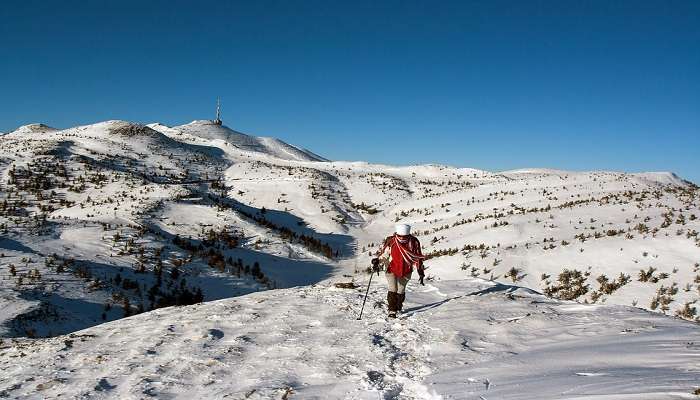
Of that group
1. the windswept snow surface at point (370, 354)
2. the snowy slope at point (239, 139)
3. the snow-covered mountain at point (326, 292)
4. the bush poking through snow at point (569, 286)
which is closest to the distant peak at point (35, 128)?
the snowy slope at point (239, 139)

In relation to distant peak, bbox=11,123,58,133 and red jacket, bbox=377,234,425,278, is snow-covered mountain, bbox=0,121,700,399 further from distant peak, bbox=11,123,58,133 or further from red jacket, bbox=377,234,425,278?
distant peak, bbox=11,123,58,133

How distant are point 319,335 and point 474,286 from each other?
5922 mm

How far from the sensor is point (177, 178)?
42.8 m

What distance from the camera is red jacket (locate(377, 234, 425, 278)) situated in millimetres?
9156

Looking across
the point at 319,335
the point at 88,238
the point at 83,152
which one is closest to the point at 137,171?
the point at 83,152

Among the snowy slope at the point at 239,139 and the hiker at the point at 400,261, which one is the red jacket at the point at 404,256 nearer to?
the hiker at the point at 400,261

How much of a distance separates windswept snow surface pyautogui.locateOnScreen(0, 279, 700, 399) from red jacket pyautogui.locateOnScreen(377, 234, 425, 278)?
103 centimetres

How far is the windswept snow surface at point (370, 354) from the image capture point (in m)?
5.23

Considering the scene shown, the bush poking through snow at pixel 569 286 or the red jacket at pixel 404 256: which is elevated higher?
the red jacket at pixel 404 256

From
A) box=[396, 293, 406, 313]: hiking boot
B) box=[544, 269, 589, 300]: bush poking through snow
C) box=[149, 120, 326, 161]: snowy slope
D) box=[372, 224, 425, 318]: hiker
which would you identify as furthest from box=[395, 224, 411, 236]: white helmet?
box=[149, 120, 326, 161]: snowy slope

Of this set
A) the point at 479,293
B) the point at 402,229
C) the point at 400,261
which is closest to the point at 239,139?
the point at 479,293

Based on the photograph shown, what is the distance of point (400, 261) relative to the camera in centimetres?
920

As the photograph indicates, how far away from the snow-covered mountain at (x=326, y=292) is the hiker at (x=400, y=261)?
59cm

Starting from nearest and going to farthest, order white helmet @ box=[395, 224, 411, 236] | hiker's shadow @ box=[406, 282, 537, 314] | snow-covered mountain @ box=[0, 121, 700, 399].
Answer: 1. snow-covered mountain @ box=[0, 121, 700, 399]
2. white helmet @ box=[395, 224, 411, 236]
3. hiker's shadow @ box=[406, 282, 537, 314]
